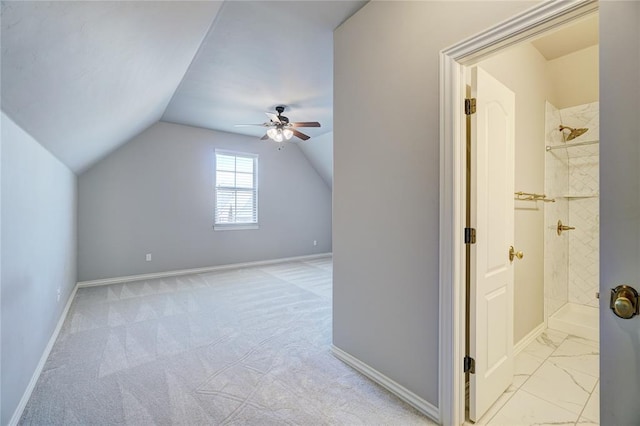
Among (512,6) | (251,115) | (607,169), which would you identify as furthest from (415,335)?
(251,115)

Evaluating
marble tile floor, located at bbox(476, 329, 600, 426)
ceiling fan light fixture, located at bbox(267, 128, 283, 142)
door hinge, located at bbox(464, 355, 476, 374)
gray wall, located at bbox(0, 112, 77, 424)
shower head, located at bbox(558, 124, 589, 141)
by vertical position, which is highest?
ceiling fan light fixture, located at bbox(267, 128, 283, 142)

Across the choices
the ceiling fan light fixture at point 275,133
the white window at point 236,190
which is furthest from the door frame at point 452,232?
the white window at point 236,190

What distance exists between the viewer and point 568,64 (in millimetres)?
2721

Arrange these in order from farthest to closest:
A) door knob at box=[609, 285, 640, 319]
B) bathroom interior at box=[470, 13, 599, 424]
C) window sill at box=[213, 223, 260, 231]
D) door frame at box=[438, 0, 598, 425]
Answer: window sill at box=[213, 223, 260, 231] < bathroom interior at box=[470, 13, 599, 424] < door frame at box=[438, 0, 598, 425] < door knob at box=[609, 285, 640, 319]

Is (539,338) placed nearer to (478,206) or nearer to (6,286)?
(478,206)

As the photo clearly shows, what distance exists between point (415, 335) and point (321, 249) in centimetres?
541

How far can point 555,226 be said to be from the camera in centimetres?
301

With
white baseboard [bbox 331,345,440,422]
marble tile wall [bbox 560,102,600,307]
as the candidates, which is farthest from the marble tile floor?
marble tile wall [bbox 560,102,600,307]

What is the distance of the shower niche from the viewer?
9.52 ft

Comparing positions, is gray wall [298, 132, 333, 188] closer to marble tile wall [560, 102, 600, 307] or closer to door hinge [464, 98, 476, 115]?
marble tile wall [560, 102, 600, 307]

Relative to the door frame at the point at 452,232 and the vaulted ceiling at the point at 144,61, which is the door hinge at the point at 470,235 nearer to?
the door frame at the point at 452,232

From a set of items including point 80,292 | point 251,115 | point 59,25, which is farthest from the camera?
point 251,115

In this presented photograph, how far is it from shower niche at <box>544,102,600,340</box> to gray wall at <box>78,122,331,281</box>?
4716mm

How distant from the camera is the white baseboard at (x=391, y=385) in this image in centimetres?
165
